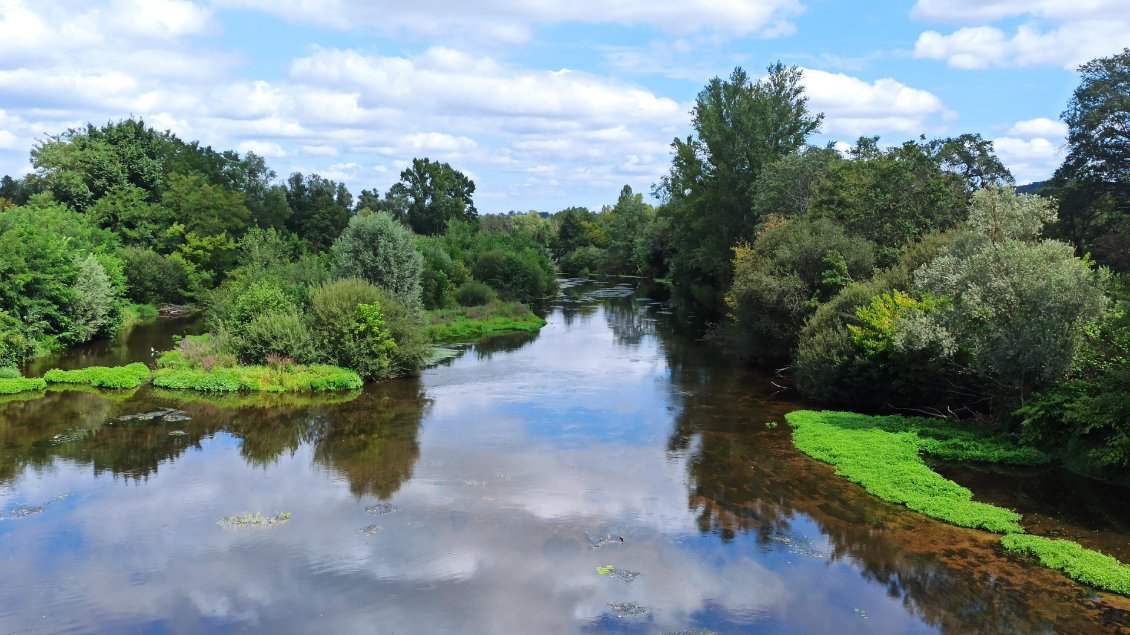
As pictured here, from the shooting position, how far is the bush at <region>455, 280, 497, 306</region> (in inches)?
2009

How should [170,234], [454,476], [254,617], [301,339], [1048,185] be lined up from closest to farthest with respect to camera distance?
[254,617], [454,476], [301,339], [1048,185], [170,234]

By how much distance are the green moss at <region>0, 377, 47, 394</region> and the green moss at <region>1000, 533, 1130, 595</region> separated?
29.7 meters

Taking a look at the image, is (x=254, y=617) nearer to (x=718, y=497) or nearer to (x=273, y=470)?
(x=273, y=470)

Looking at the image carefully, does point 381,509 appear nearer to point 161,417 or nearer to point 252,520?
point 252,520

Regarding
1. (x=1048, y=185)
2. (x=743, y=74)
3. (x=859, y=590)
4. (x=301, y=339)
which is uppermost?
(x=743, y=74)

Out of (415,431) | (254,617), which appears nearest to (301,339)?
(415,431)

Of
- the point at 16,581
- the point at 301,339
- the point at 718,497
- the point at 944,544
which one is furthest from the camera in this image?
the point at 301,339

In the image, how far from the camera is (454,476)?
18.5 meters

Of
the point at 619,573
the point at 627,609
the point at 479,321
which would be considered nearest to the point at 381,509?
the point at 619,573

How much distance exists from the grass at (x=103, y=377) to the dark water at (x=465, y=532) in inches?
45.7

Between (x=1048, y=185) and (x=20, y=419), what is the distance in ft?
151

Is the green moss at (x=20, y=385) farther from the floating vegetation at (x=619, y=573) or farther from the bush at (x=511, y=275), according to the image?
the bush at (x=511, y=275)

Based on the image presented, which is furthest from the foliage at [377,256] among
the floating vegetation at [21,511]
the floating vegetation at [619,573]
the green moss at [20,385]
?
the floating vegetation at [619,573]

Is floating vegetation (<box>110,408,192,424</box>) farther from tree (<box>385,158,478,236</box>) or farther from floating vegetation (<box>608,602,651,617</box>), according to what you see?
tree (<box>385,158,478,236</box>)
